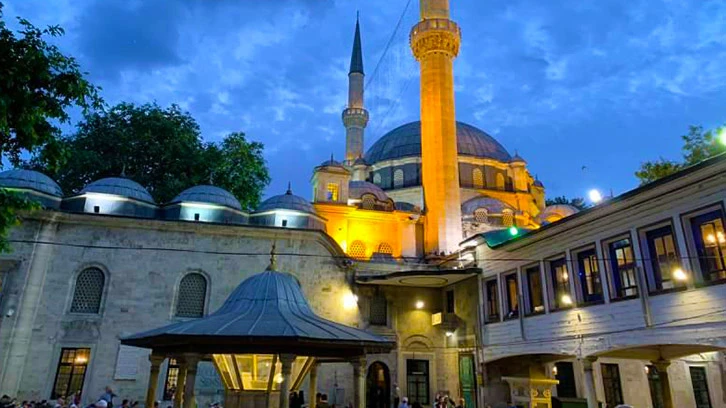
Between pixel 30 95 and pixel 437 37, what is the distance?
964 inches

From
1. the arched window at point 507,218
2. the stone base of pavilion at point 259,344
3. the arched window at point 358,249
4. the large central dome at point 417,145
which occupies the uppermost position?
the large central dome at point 417,145

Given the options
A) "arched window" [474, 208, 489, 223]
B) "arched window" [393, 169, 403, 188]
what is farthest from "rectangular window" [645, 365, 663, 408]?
"arched window" [393, 169, 403, 188]

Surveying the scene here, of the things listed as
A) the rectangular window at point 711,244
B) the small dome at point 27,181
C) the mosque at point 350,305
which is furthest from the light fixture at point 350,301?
the small dome at point 27,181

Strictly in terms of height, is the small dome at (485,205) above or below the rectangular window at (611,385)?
above

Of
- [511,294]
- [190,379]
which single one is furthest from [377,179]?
[190,379]

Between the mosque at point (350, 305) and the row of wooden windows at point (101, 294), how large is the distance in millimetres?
56

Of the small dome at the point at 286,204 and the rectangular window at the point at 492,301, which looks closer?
the rectangular window at the point at 492,301

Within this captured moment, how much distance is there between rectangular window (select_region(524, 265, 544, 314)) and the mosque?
7 cm

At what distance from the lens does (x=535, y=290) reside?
47.5 feet

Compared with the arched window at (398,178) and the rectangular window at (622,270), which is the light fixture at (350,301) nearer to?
the rectangular window at (622,270)

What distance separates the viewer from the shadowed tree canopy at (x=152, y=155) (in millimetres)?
23438

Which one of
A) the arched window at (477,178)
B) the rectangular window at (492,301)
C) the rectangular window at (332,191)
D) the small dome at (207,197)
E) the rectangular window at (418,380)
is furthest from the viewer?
the arched window at (477,178)

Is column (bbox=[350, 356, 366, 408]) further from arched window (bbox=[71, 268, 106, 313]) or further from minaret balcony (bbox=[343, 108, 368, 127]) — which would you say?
minaret balcony (bbox=[343, 108, 368, 127])

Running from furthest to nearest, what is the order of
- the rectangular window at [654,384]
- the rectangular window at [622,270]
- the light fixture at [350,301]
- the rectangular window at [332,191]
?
the rectangular window at [332,191] < the light fixture at [350,301] < the rectangular window at [654,384] < the rectangular window at [622,270]
